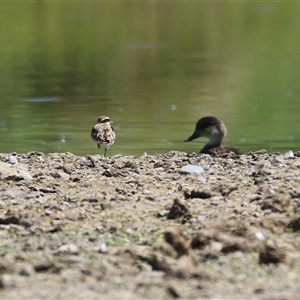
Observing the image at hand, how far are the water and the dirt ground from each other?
155 inches

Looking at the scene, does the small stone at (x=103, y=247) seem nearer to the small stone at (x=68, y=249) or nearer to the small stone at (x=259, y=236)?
the small stone at (x=68, y=249)

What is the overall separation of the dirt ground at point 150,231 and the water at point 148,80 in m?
3.94

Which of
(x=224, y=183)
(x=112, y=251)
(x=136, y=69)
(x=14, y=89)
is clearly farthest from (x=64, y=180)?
(x=136, y=69)

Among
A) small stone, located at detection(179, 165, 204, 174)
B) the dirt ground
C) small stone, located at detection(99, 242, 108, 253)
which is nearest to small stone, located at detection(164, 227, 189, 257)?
the dirt ground

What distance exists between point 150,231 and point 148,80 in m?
13.9

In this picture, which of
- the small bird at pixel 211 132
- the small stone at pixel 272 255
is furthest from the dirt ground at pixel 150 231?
the small bird at pixel 211 132

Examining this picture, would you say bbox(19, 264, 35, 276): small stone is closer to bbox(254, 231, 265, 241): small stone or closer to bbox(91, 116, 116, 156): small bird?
bbox(254, 231, 265, 241): small stone

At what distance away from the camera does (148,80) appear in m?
19.5

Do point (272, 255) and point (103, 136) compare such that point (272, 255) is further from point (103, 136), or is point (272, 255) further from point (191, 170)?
point (103, 136)

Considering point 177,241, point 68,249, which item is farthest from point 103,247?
point 177,241

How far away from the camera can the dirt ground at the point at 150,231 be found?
463cm

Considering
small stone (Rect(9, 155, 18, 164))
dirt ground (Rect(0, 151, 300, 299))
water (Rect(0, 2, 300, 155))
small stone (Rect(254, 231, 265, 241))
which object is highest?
small stone (Rect(254, 231, 265, 241))

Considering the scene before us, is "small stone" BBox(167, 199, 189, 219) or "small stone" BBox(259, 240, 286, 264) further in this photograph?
"small stone" BBox(167, 199, 189, 219)

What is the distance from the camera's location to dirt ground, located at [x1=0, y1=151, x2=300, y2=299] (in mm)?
4633
